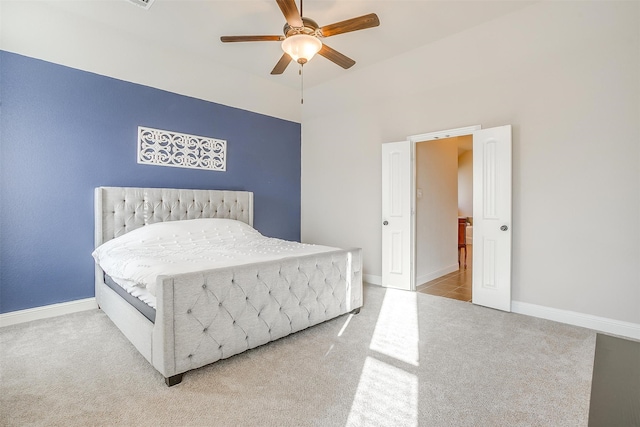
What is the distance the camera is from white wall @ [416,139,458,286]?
4.62m

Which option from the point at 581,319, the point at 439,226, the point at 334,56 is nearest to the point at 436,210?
the point at 439,226

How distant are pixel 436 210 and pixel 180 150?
3.87m

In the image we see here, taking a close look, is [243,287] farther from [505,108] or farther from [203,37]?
[505,108]

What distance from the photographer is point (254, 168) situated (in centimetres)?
483

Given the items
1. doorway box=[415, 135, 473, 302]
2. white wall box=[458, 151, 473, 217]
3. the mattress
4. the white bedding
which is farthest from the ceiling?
white wall box=[458, 151, 473, 217]

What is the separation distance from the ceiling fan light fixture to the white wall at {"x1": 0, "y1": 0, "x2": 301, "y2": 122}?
182cm

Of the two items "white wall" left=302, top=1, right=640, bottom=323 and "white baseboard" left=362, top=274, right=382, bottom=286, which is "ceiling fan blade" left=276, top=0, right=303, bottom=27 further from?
"white baseboard" left=362, top=274, right=382, bottom=286

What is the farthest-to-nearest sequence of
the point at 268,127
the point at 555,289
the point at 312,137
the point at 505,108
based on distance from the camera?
1. the point at 312,137
2. the point at 268,127
3. the point at 505,108
4. the point at 555,289

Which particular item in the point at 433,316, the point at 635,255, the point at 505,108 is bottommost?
the point at 433,316

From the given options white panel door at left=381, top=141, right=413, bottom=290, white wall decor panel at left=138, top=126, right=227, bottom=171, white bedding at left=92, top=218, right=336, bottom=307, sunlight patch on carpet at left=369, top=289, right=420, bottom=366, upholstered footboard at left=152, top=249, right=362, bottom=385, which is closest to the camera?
upholstered footboard at left=152, top=249, right=362, bottom=385

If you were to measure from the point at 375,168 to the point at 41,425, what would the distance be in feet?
13.5

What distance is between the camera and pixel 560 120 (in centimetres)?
305

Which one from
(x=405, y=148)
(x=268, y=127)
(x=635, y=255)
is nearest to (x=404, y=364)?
(x=635, y=255)

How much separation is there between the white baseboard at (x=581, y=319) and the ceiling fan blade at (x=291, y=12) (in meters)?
3.40
